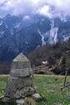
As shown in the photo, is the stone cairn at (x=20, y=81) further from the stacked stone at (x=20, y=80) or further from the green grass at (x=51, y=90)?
the green grass at (x=51, y=90)

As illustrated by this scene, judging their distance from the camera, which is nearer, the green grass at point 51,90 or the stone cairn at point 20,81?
the stone cairn at point 20,81

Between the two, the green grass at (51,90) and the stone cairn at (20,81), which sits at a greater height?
the stone cairn at (20,81)

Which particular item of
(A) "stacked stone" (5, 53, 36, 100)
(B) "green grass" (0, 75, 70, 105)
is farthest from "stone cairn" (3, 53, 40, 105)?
(B) "green grass" (0, 75, 70, 105)

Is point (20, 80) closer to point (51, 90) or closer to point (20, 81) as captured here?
point (20, 81)

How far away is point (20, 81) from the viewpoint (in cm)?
1952

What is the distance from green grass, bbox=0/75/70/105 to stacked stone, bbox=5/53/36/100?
3.29 feet

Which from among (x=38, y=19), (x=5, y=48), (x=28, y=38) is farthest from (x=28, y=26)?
(x=5, y=48)

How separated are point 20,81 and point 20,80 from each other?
47 mm

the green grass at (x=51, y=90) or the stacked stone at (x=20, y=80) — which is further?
the green grass at (x=51, y=90)

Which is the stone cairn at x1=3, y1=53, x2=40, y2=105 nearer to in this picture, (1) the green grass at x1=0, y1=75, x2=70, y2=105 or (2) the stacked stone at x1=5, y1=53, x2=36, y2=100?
(2) the stacked stone at x1=5, y1=53, x2=36, y2=100

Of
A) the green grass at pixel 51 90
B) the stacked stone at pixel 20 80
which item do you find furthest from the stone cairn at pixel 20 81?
the green grass at pixel 51 90

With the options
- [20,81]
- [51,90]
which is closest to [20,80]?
[20,81]

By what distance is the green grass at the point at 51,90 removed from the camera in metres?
21.2

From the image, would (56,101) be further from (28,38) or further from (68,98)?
(28,38)
